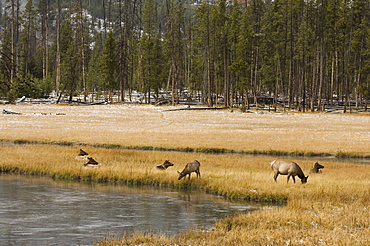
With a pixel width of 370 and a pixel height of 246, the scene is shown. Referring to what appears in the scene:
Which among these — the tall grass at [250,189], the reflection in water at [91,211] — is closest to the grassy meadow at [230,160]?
the tall grass at [250,189]

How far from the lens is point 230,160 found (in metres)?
28.7

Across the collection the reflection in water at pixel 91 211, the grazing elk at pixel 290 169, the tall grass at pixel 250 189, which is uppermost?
the grazing elk at pixel 290 169

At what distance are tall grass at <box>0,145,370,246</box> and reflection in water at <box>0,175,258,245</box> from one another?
1.25 m

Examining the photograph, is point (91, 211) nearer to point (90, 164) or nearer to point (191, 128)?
point (90, 164)

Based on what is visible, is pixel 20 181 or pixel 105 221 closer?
pixel 105 221

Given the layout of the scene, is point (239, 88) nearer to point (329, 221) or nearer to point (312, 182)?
point (312, 182)

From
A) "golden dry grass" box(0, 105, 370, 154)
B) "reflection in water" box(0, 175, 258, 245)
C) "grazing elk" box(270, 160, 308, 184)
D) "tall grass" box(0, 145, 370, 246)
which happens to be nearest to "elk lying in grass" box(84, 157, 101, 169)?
"tall grass" box(0, 145, 370, 246)

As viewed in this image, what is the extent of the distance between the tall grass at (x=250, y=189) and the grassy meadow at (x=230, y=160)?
0.04 meters

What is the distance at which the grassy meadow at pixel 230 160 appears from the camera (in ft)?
43.0

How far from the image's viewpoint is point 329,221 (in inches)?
558

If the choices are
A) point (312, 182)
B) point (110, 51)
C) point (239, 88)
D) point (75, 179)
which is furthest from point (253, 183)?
point (110, 51)

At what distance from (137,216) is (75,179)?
27.7 feet

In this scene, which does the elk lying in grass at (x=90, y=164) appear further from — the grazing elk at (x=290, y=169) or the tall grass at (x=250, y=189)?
the grazing elk at (x=290, y=169)

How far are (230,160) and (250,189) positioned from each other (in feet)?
28.8
